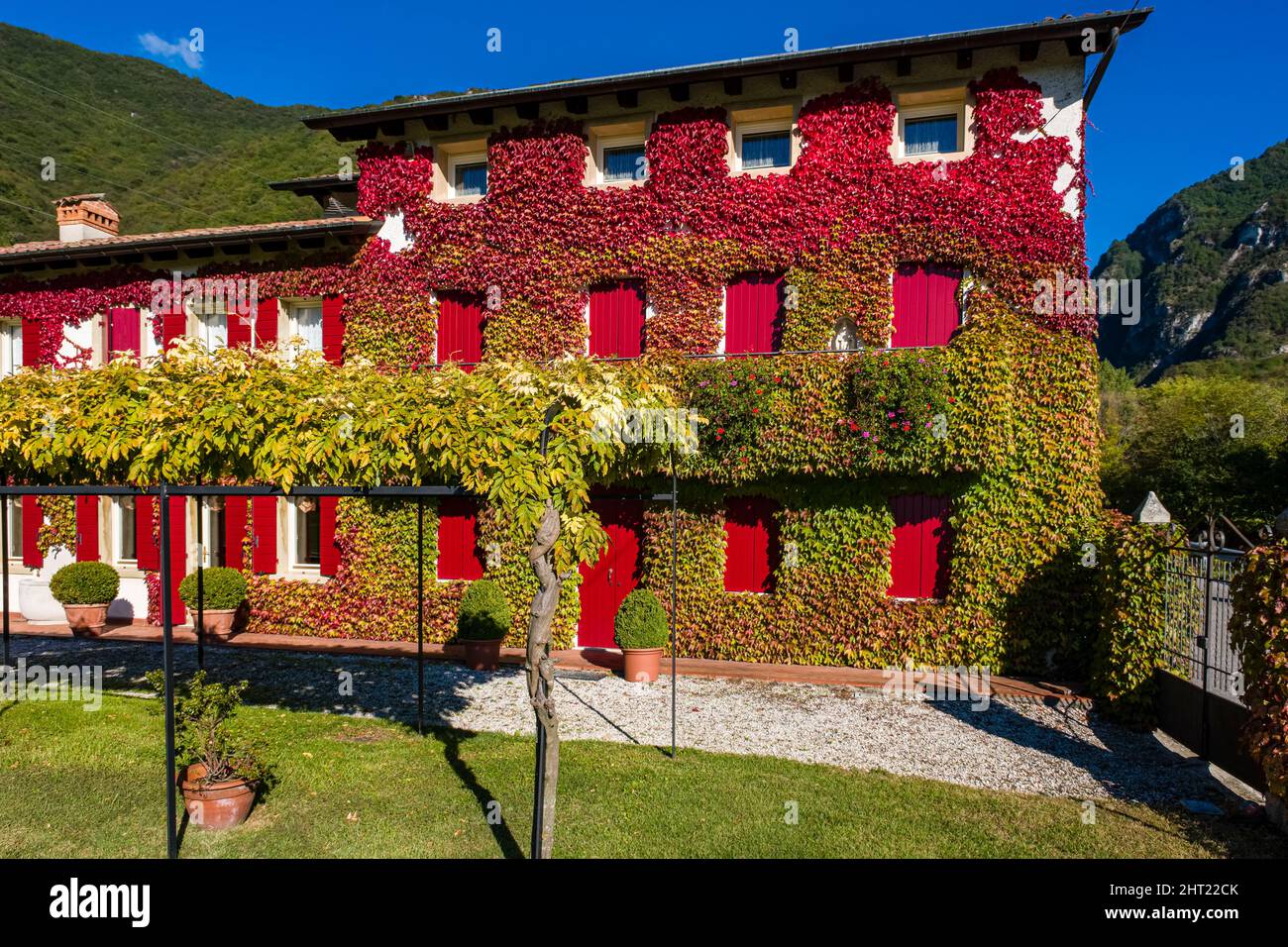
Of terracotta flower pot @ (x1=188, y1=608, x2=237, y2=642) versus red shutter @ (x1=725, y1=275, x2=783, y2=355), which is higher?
red shutter @ (x1=725, y1=275, x2=783, y2=355)

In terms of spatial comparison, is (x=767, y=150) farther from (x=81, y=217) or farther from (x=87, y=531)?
(x=87, y=531)

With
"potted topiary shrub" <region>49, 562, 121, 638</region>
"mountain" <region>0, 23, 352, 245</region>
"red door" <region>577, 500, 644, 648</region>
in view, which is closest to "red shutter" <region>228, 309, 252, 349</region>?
"potted topiary shrub" <region>49, 562, 121, 638</region>

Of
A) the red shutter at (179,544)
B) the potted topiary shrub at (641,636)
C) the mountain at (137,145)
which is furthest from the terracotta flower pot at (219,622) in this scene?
the mountain at (137,145)

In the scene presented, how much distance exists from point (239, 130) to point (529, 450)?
52325 mm

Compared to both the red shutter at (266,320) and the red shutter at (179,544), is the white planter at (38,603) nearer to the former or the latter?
the red shutter at (179,544)

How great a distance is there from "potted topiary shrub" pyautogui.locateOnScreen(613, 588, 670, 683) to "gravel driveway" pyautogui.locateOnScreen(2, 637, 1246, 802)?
0.25 m

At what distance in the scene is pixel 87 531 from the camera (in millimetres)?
14523

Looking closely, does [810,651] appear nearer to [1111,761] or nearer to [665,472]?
[665,472]

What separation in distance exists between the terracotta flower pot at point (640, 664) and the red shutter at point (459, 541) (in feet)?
12.5

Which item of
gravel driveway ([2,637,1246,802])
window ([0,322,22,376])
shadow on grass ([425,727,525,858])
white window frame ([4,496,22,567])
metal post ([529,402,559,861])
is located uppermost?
window ([0,322,22,376])

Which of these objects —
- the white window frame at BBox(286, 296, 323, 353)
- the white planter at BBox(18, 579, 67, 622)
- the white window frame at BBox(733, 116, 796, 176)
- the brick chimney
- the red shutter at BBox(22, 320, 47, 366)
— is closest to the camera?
the white window frame at BBox(733, 116, 796, 176)

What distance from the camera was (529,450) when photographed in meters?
4.99

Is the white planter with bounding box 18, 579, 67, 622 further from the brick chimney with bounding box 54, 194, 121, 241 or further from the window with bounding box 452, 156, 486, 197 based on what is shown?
the window with bounding box 452, 156, 486, 197

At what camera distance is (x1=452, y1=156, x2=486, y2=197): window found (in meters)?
13.5
